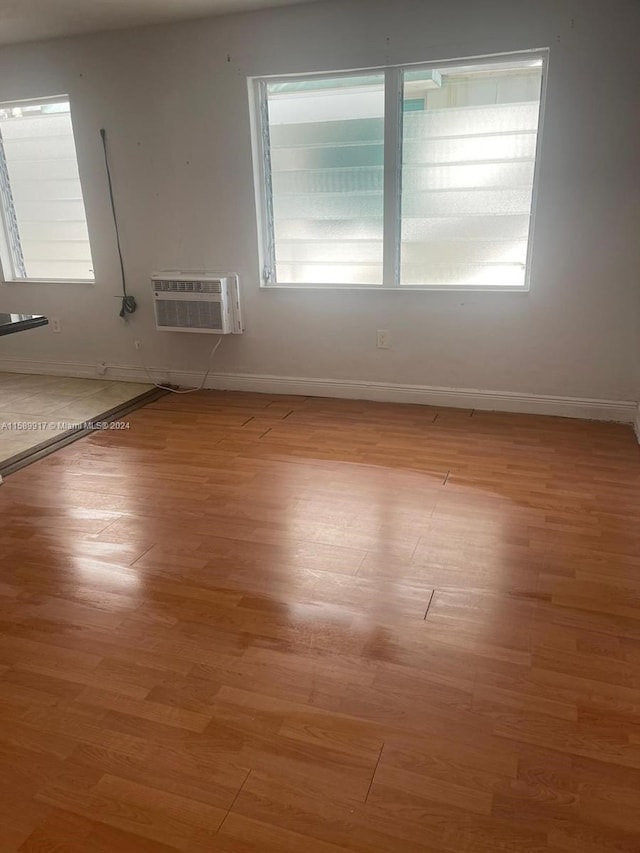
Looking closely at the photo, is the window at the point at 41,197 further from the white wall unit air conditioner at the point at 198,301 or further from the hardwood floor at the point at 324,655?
the hardwood floor at the point at 324,655

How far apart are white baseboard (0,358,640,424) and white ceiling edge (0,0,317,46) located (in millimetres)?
2283

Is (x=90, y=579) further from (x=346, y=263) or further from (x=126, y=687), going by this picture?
(x=346, y=263)

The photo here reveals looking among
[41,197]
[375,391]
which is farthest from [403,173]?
[41,197]

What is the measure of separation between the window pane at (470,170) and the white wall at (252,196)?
0.13 meters

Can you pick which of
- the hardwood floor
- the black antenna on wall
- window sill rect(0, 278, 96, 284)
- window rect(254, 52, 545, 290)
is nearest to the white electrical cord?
the black antenna on wall

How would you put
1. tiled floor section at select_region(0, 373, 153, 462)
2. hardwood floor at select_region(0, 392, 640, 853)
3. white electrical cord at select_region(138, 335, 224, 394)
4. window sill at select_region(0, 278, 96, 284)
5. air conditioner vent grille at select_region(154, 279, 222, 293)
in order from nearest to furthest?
hardwood floor at select_region(0, 392, 640, 853), tiled floor section at select_region(0, 373, 153, 462), air conditioner vent grille at select_region(154, 279, 222, 293), white electrical cord at select_region(138, 335, 224, 394), window sill at select_region(0, 278, 96, 284)

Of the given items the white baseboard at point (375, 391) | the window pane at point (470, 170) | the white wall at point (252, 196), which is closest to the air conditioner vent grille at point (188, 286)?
the white wall at point (252, 196)

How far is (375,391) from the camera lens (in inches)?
169

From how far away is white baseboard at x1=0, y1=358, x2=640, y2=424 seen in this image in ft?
12.5

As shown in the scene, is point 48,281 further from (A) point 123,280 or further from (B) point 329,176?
(B) point 329,176

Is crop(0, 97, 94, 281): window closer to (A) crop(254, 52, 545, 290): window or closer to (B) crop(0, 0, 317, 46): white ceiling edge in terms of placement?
(B) crop(0, 0, 317, 46): white ceiling edge

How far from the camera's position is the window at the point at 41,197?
4.64 metres

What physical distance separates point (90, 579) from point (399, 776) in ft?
4.39

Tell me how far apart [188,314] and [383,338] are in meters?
1.39
